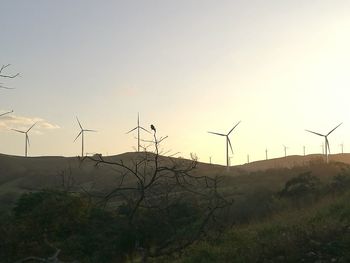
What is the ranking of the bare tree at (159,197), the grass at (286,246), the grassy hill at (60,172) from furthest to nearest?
1. the grassy hill at (60,172)
2. the grass at (286,246)
3. the bare tree at (159,197)

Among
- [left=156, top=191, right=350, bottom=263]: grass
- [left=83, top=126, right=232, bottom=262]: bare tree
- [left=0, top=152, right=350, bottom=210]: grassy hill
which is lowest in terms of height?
[left=156, top=191, right=350, bottom=263]: grass

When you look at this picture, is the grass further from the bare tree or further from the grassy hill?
the grassy hill

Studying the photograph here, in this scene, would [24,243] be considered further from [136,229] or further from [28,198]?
[28,198]

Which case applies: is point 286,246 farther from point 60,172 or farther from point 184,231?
point 60,172

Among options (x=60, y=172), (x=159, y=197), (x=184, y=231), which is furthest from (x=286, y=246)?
(x=60, y=172)

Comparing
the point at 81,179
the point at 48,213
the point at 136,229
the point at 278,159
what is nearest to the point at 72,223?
the point at 48,213

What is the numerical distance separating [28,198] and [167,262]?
54.3 ft

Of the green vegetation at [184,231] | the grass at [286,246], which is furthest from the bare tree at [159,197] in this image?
the grass at [286,246]

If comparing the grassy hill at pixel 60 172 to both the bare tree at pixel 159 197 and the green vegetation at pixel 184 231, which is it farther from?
the bare tree at pixel 159 197

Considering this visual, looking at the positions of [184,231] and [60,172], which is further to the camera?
[60,172]

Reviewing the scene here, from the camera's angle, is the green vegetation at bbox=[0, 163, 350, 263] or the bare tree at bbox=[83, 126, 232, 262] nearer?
the bare tree at bbox=[83, 126, 232, 262]

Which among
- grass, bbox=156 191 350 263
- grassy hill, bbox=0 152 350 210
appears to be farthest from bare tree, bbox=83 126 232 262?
grassy hill, bbox=0 152 350 210

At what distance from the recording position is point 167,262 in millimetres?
13781

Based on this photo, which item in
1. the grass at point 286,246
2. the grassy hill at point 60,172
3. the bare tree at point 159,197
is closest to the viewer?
the bare tree at point 159,197
